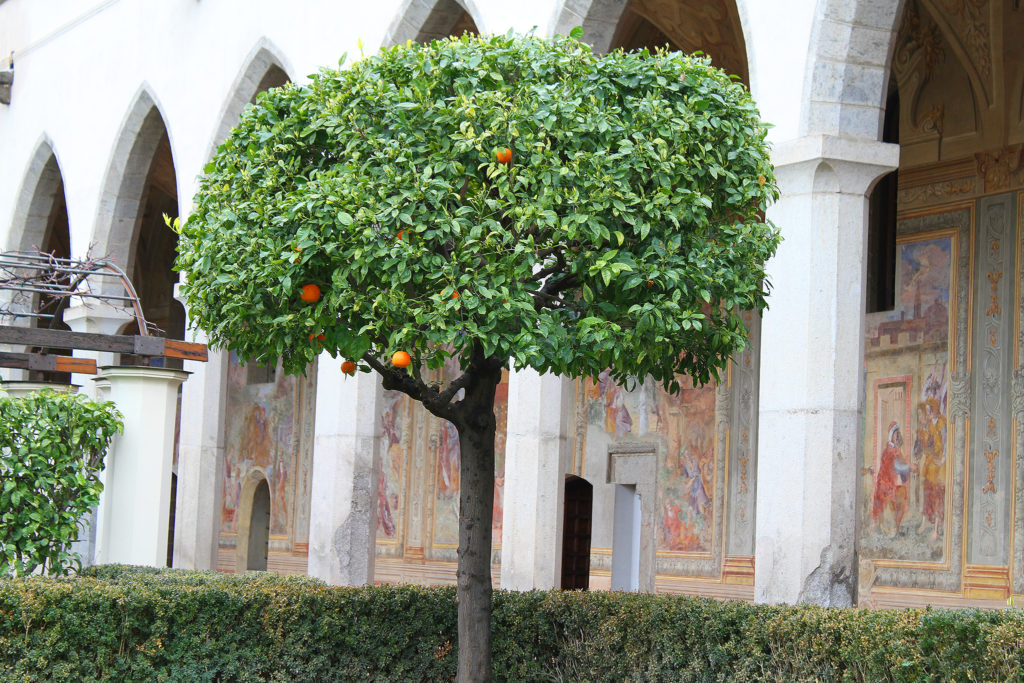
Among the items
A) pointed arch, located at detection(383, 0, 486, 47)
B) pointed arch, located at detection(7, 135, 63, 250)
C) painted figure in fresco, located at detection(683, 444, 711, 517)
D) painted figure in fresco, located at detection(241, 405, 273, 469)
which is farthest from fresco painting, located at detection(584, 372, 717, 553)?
pointed arch, located at detection(7, 135, 63, 250)

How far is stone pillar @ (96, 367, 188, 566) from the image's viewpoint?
10750 millimetres

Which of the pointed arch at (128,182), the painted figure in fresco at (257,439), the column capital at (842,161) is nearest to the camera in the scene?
the column capital at (842,161)

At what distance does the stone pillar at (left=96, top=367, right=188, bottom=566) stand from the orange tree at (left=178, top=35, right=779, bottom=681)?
3.43m

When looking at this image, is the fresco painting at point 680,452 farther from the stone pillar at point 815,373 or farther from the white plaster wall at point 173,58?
the stone pillar at point 815,373

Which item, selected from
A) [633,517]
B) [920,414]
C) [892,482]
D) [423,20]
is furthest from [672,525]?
[423,20]

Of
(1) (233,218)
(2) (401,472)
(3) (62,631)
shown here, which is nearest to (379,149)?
(1) (233,218)

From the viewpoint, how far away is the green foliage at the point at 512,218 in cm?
666

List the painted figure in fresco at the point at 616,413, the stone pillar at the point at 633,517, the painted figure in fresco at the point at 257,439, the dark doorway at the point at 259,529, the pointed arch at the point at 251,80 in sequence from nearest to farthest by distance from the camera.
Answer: the pointed arch at the point at 251,80, the stone pillar at the point at 633,517, the painted figure in fresco at the point at 616,413, the painted figure in fresco at the point at 257,439, the dark doorway at the point at 259,529

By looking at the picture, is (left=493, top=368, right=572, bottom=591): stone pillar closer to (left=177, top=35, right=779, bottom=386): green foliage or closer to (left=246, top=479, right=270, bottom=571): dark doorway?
(left=177, top=35, right=779, bottom=386): green foliage


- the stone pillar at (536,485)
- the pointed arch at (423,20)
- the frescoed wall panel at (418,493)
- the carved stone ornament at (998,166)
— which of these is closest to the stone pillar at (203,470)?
the frescoed wall panel at (418,493)

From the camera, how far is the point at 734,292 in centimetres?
708

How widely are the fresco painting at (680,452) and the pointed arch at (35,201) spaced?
9.20 metres

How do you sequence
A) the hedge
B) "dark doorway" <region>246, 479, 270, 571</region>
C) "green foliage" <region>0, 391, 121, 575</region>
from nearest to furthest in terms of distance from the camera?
the hedge → "green foliage" <region>0, 391, 121, 575</region> → "dark doorway" <region>246, 479, 270, 571</region>

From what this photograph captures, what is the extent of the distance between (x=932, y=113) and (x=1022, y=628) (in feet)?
26.4
